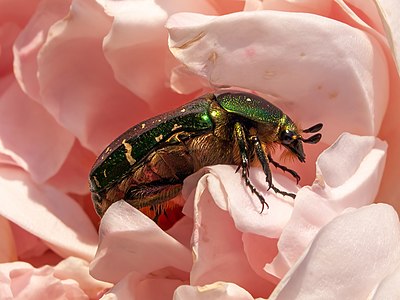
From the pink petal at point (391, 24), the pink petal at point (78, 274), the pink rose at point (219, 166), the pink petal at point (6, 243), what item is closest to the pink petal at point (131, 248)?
the pink rose at point (219, 166)

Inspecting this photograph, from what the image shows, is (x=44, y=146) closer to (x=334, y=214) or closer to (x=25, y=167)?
(x=25, y=167)

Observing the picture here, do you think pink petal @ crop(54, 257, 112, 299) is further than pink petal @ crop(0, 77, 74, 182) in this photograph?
No

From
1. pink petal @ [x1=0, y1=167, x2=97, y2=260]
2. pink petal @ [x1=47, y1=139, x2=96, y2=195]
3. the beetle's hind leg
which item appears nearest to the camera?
the beetle's hind leg

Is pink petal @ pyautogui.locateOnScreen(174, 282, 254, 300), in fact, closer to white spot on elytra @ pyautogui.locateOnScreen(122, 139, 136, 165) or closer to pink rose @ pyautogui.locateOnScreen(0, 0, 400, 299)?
pink rose @ pyautogui.locateOnScreen(0, 0, 400, 299)

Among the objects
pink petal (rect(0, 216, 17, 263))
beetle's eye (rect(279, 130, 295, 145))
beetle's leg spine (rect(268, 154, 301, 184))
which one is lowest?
pink petal (rect(0, 216, 17, 263))

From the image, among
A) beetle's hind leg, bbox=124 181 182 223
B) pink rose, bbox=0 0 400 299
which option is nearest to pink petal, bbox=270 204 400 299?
pink rose, bbox=0 0 400 299

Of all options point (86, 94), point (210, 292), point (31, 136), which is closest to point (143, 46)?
point (86, 94)

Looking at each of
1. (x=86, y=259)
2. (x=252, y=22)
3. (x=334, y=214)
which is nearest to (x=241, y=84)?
(x=252, y=22)

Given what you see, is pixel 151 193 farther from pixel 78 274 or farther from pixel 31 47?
pixel 31 47
